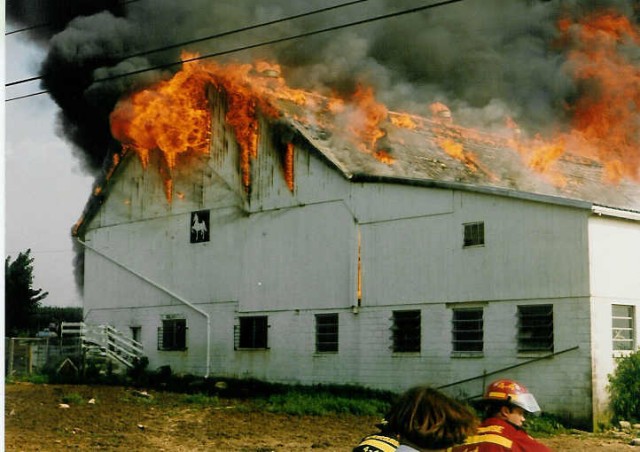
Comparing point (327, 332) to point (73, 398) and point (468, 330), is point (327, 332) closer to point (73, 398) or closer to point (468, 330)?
point (468, 330)

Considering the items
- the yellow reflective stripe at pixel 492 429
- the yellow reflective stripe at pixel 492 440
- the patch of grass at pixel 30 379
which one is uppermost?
the yellow reflective stripe at pixel 492 429

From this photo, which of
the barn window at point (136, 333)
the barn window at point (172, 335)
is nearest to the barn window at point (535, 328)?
the barn window at point (172, 335)

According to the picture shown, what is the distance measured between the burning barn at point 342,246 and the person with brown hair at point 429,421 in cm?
554

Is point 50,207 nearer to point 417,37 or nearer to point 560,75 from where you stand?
point 417,37

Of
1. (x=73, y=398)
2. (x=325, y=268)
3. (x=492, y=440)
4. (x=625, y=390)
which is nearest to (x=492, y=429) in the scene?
(x=492, y=440)

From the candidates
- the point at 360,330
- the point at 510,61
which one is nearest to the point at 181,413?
the point at 360,330

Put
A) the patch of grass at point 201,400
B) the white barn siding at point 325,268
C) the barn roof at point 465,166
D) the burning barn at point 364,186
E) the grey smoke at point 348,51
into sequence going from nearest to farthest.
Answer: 1. the grey smoke at point 348,51
2. the burning barn at point 364,186
3. the barn roof at point 465,166
4. the white barn siding at point 325,268
5. the patch of grass at point 201,400

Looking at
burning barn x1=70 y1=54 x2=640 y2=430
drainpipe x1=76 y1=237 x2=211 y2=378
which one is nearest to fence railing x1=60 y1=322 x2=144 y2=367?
burning barn x1=70 y1=54 x2=640 y2=430

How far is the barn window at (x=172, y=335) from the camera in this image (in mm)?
10312

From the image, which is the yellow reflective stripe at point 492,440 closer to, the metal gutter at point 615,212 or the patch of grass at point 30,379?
the metal gutter at point 615,212

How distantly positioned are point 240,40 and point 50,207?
8.51ft

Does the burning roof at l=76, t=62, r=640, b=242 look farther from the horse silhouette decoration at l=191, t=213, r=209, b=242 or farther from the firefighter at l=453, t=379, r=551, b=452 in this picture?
Result: the firefighter at l=453, t=379, r=551, b=452

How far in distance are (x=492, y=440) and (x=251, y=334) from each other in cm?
645

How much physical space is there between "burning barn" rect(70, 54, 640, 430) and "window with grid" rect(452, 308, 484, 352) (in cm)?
2
